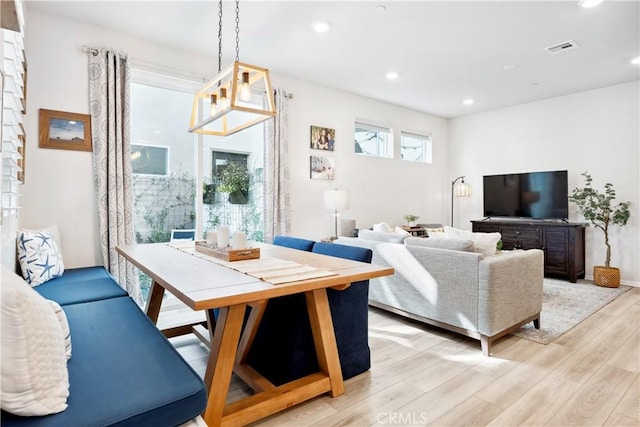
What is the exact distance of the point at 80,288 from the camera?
2.39m

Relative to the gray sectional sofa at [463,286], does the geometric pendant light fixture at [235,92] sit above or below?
above

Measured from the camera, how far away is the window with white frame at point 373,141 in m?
5.46

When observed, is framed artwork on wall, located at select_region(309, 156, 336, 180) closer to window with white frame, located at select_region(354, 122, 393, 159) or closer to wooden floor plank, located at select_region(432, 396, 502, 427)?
window with white frame, located at select_region(354, 122, 393, 159)

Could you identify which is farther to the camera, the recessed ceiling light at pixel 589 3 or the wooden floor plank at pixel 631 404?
the recessed ceiling light at pixel 589 3

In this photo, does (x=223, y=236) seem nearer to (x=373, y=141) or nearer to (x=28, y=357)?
(x=28, y=357)

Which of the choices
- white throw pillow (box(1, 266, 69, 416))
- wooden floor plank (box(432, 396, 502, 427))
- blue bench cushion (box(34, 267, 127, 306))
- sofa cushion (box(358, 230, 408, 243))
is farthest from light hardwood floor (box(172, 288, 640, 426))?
white throw pillow (box(1, 266, 69, 416))

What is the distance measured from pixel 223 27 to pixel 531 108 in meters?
4.80

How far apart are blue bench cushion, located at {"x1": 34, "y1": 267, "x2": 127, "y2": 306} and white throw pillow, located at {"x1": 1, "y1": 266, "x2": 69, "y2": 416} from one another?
1263mm

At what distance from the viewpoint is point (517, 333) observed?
2.90 metres

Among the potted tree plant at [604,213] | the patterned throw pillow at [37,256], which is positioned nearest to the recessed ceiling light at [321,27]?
the patterned throw pillow at [37,256]

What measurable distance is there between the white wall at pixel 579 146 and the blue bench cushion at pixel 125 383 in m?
5.70

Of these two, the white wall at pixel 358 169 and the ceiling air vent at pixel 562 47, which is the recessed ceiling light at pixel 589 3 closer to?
the ceiling air vent at pixel 562 47

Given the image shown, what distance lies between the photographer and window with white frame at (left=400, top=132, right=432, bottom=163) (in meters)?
6.11

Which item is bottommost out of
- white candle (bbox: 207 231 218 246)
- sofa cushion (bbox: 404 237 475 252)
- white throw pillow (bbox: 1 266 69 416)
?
white throw pillow (bbox: 1 266 69 416)
